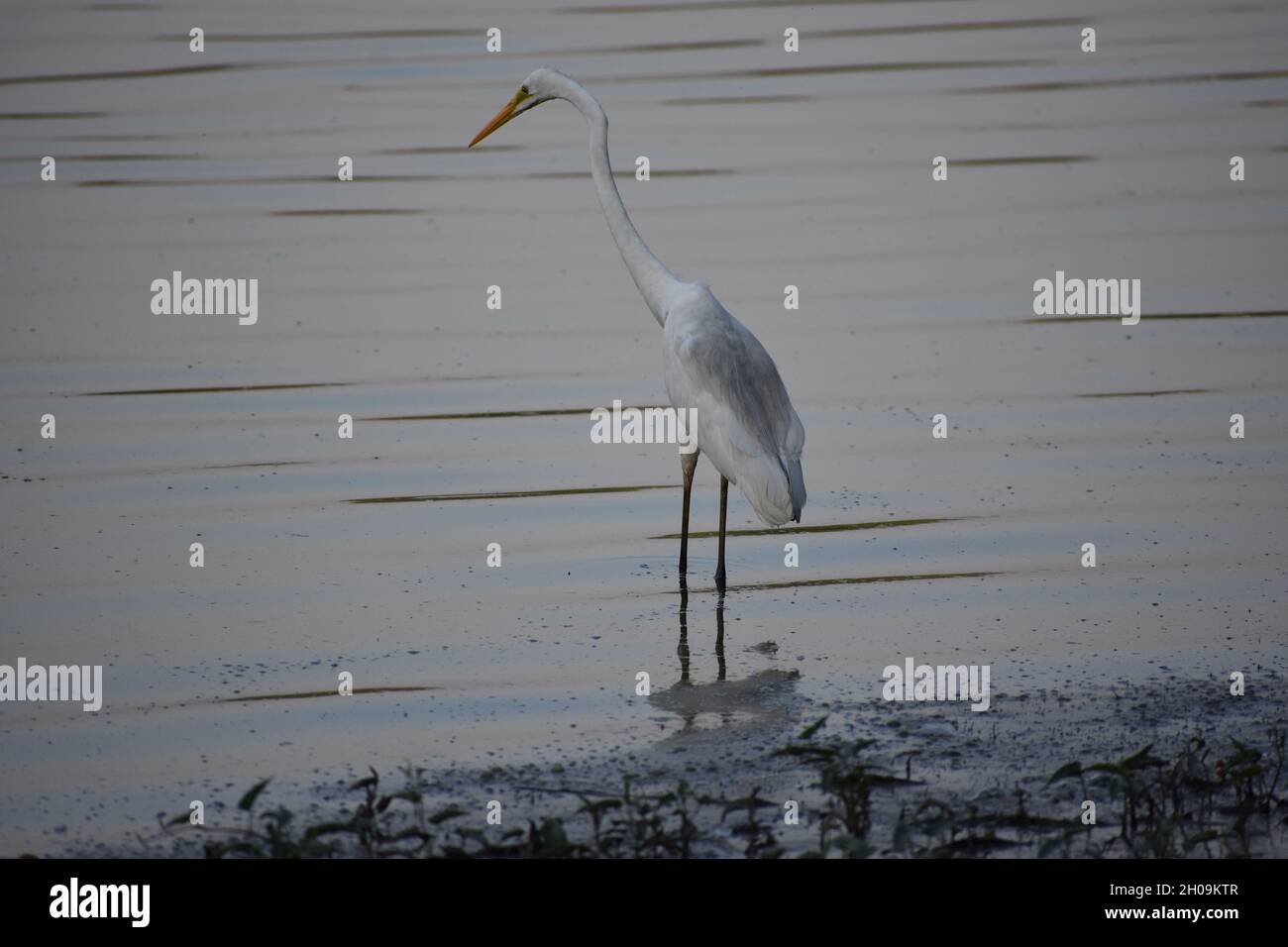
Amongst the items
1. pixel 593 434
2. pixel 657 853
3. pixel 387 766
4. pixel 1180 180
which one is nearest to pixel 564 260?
pixel 593 434

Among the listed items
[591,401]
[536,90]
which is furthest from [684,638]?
[591,401]

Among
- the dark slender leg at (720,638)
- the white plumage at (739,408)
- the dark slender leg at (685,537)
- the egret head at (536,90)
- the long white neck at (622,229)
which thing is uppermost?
the egret head at (536,90)

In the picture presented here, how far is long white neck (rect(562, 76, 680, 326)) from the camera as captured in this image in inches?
380

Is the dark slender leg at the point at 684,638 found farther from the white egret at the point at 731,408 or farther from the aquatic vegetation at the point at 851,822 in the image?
the aquatic vegetation at the point at 851,822

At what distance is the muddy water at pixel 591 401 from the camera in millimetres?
7285

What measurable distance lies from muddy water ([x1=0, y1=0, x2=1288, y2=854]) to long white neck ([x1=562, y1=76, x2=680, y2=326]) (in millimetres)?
1233

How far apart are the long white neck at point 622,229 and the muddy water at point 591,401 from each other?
4.05 feet

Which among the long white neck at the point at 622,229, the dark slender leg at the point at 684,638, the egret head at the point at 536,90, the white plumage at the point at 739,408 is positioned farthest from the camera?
the egret head at the point at 536,90

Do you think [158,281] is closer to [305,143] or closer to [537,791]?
[305,143]

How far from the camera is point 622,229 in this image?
9867 millimetres

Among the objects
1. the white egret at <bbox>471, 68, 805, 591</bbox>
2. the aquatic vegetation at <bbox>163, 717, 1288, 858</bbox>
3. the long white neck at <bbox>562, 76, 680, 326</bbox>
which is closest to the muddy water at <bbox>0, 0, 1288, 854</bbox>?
the aquatic vegetation at <bbox>163, 717, 1288, 858</bbox>

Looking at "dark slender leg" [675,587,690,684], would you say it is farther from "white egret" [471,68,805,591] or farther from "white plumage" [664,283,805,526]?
"white plumage" [664,283,805,526]

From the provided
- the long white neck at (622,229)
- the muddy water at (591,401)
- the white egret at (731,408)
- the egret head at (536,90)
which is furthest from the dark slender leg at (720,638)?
the egret head at (536,90)

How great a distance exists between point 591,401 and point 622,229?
7.12 feet
